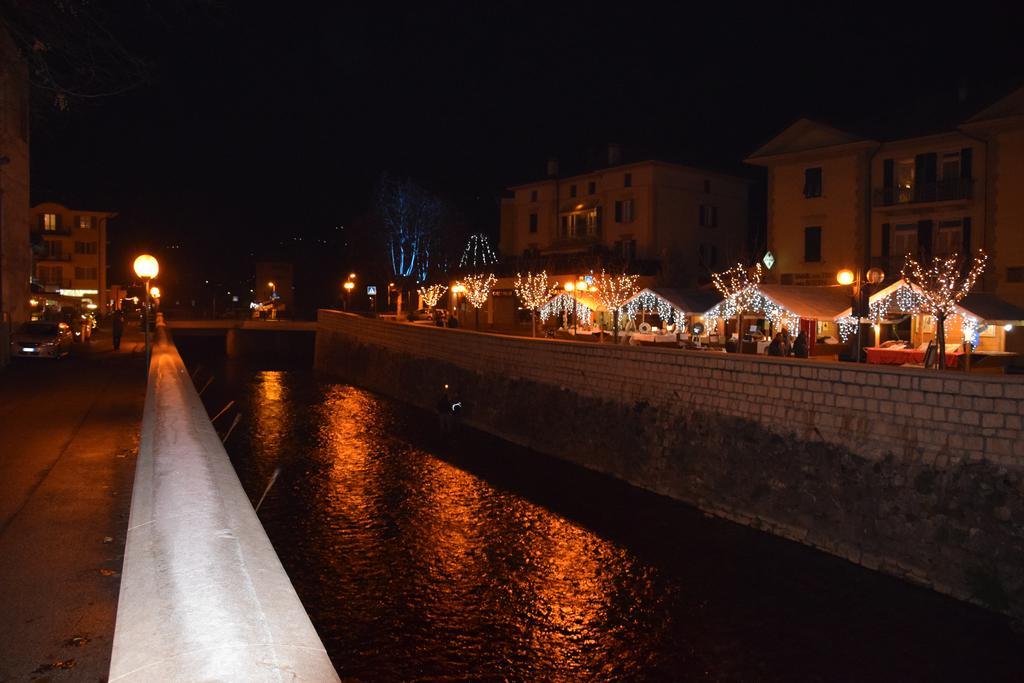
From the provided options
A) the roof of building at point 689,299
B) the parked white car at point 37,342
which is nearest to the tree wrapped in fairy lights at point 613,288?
the roof of building at point 689,299

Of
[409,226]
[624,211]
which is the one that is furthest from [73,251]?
[624,211]

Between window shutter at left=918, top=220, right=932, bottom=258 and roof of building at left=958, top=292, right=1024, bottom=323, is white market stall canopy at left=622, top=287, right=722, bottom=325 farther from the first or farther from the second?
roof of building at left=958, top=292, right=1024, bottom=323

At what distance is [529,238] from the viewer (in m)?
55.4

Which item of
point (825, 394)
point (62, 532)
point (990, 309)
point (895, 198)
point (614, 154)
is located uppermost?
point (614, 154)

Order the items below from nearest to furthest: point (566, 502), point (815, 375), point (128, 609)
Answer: point (128, 609) → point (815, 375) → point (566, 502)

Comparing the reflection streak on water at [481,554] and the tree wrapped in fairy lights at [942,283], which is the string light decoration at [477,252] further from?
the reflection streak on water at [481,554]

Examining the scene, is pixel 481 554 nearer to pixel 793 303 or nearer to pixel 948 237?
pixel 793 303

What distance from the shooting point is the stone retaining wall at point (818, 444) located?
12.0 metres

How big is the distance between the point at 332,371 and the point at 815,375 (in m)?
37.6

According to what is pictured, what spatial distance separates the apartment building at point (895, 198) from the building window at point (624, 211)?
10.3m

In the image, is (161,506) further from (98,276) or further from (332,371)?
(98,276)

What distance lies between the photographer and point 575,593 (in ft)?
43.5

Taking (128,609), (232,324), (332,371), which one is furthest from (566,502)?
(232,324)

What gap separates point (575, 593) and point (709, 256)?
1531 inches
